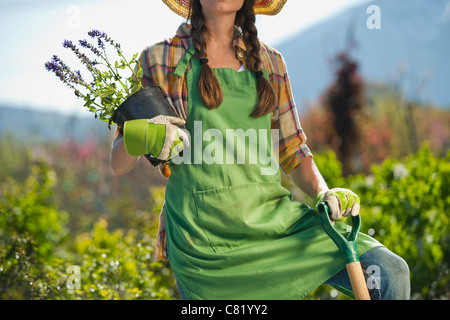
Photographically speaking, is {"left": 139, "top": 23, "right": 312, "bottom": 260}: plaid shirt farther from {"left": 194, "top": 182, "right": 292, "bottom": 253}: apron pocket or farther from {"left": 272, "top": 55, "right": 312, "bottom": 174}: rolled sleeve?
{"left": 194, "top": 182, "right": 292, "bottom": 253}: apron pocket

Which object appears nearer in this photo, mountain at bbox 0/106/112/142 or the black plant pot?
the black plant pot

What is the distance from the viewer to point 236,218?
1.44 meters

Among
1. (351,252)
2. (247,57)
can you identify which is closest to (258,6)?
(247,57)

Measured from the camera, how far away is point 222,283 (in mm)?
1355

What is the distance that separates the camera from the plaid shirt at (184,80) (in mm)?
1548

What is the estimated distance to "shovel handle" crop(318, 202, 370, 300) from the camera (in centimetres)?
130

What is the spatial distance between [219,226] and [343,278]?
0.39 metres

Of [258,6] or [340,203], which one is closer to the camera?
[340,203]

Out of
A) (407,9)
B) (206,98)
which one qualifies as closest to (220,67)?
(206,98)

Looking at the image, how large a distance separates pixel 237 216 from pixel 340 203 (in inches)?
11.9

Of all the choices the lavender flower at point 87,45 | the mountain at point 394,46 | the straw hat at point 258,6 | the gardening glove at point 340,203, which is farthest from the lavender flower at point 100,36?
the mountain at point 394,46

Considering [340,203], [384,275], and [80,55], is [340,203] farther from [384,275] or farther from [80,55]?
[80,55]

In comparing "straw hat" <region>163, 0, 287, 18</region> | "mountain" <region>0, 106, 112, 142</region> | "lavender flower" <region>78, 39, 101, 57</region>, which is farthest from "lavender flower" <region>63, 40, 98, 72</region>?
"mountain" <region>0, 106, 112, 142</region>
